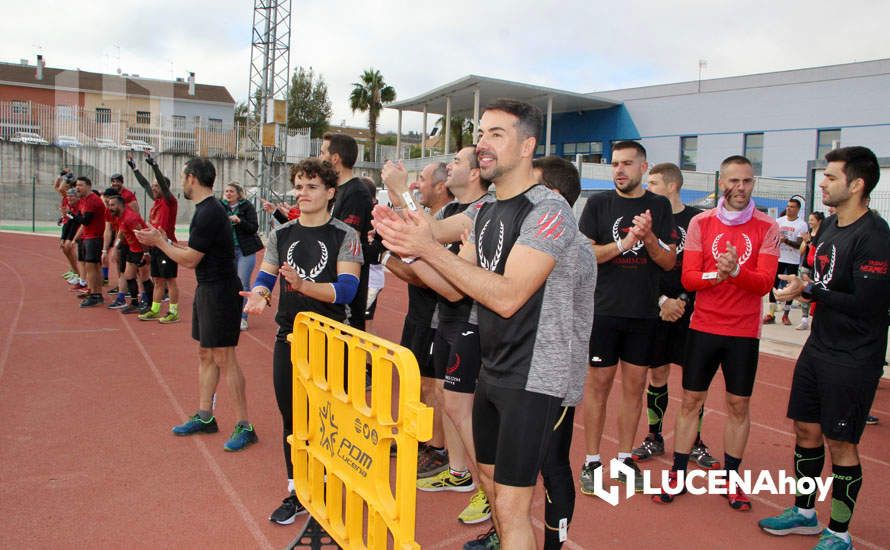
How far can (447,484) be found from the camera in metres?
4.70

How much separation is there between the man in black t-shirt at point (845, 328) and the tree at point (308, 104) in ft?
165

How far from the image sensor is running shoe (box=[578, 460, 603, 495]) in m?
4.65

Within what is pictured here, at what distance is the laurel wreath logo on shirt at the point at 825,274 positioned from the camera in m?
3.97

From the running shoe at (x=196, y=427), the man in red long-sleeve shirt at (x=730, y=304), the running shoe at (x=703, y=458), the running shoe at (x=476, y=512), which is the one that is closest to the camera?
the running shoe at (x=476, y=512)

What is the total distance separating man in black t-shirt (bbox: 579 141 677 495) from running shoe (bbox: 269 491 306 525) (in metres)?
1.97

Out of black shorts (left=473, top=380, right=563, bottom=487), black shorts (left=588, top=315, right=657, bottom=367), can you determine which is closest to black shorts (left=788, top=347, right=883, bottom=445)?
black shorts (left=588, top=315, right=657, bottom=367)

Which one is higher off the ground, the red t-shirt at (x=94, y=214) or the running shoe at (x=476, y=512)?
the red t-shirt at (x=94, y=214)

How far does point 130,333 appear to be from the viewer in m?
9.66

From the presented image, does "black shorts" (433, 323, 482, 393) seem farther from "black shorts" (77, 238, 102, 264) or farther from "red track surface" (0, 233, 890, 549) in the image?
"black shorts" (77, 238, 102, 264)

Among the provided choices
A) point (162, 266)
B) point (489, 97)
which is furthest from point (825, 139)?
point (162, 266)

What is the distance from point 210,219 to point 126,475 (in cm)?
199

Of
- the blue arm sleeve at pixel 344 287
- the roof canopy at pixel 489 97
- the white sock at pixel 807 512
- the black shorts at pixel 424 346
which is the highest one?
the roof canopy at pixel 489 97

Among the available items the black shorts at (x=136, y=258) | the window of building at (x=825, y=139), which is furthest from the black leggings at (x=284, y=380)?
the window of building at (x=825, y=139)

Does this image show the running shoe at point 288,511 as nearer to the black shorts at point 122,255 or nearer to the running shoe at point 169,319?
the running shoe at point 169,319
